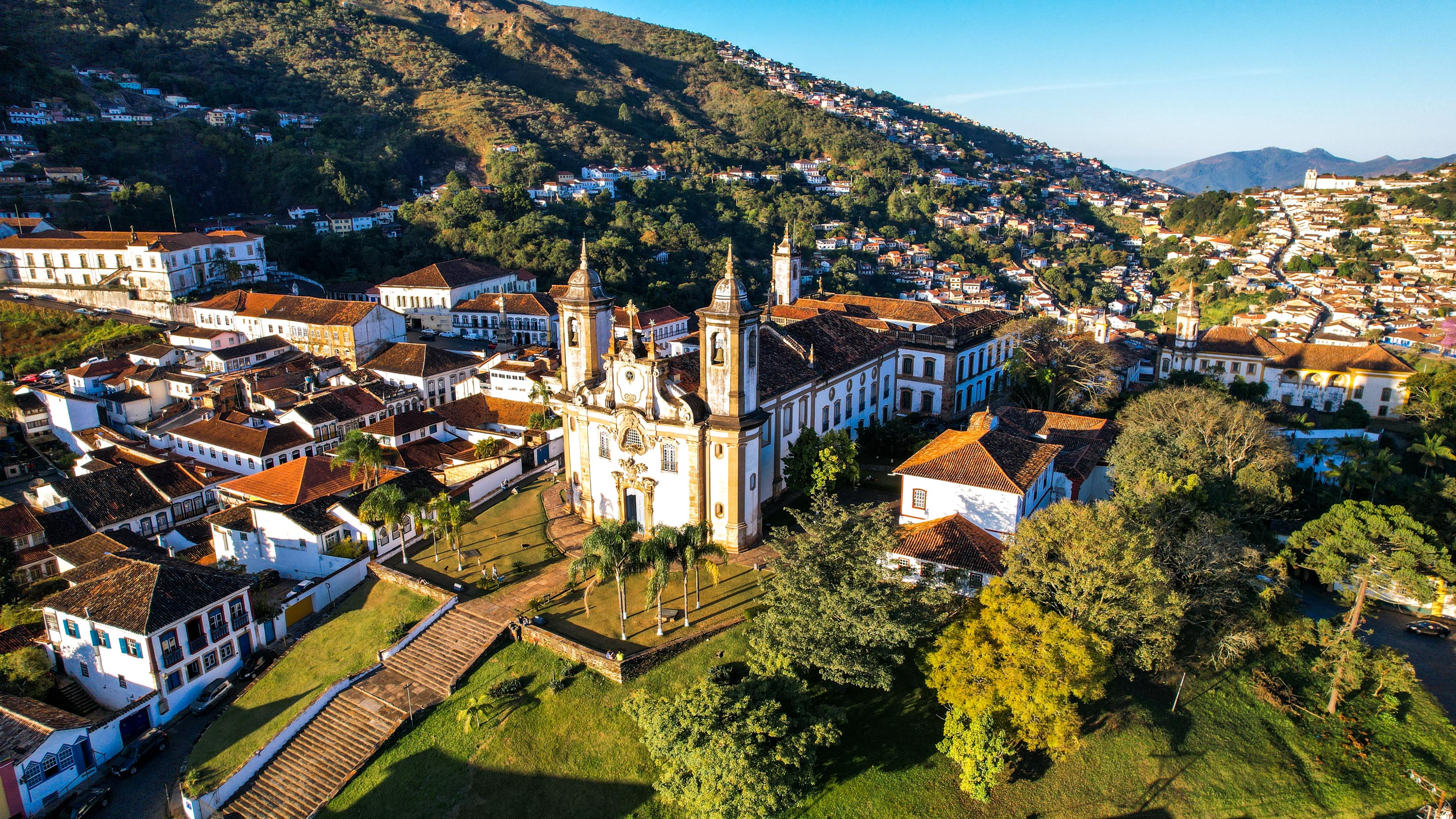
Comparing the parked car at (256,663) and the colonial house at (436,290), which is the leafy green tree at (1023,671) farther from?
the colonial house at (436,290)

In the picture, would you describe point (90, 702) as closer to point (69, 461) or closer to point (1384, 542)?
point (69, 461)

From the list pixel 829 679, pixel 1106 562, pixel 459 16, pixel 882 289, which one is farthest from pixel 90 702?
pixel 459 16

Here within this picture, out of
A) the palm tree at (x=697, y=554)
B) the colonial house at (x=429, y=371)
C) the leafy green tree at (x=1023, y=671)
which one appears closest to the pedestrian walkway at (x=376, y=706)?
the palm tree at (x=697, y=554)

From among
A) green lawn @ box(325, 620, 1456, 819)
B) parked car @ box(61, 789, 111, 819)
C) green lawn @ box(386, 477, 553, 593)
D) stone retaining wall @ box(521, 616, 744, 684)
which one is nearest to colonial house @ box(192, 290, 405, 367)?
green lawn @ box(386, 477, 553, 593)

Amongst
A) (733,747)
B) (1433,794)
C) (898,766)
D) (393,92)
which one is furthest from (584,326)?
(393,92)

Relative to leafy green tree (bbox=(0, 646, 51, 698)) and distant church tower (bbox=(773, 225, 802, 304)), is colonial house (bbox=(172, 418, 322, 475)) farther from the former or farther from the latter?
distant church tower (bbox=(773, 225, 802, 304))
